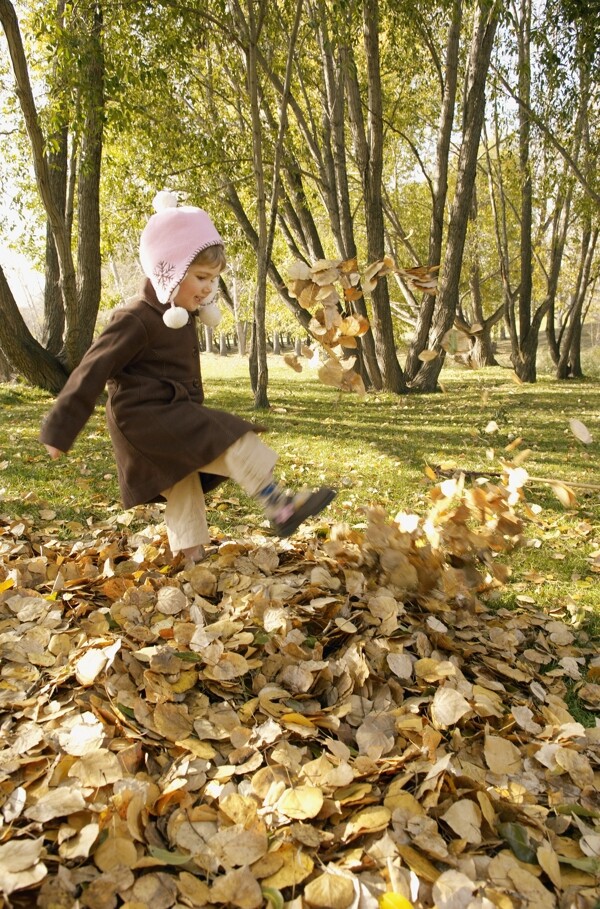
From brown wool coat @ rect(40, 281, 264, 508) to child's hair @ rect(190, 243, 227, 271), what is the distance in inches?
9.5

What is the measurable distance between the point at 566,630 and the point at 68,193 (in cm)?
893

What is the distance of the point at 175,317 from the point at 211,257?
0.93 ft

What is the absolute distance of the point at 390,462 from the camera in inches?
237

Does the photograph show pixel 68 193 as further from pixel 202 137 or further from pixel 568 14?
pixel 568 14

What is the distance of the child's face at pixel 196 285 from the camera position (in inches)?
97.9

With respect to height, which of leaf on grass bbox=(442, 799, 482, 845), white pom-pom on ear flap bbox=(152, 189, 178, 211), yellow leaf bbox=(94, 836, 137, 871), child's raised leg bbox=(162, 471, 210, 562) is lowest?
leaf on grass bbox=(442, 799, 482, 845)

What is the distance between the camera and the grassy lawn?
3.63 meters

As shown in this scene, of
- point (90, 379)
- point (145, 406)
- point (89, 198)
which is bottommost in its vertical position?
point (145, 406)

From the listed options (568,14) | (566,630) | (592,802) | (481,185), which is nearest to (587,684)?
(566,630)

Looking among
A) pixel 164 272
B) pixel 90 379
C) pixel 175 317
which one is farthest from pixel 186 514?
pixel 164 272

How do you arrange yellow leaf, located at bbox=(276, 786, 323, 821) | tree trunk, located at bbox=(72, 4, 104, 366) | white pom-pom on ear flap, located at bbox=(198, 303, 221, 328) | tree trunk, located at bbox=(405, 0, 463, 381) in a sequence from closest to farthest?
yellow leaf, located at bbox=(276, 786, 323, 821), white pom-pom on ear flap, located at bbox=(198, 303, 221, 328), tree trunk, located at bbox=(72, 4, 104, 366), tree trunk, located at bbox=(405, 0, 463, 381)

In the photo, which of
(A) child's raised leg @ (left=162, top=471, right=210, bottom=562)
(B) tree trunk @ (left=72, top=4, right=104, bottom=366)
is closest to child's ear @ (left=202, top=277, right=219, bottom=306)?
(A) child's raised leg @ (left=162, top=471, right=210, bottom=562)

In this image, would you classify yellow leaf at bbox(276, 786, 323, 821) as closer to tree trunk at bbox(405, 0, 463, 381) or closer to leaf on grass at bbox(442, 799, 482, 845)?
leaf on grass at bbox(442, 799, 482, 845)

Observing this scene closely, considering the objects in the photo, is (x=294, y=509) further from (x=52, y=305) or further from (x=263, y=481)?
(x=52, y=305)
